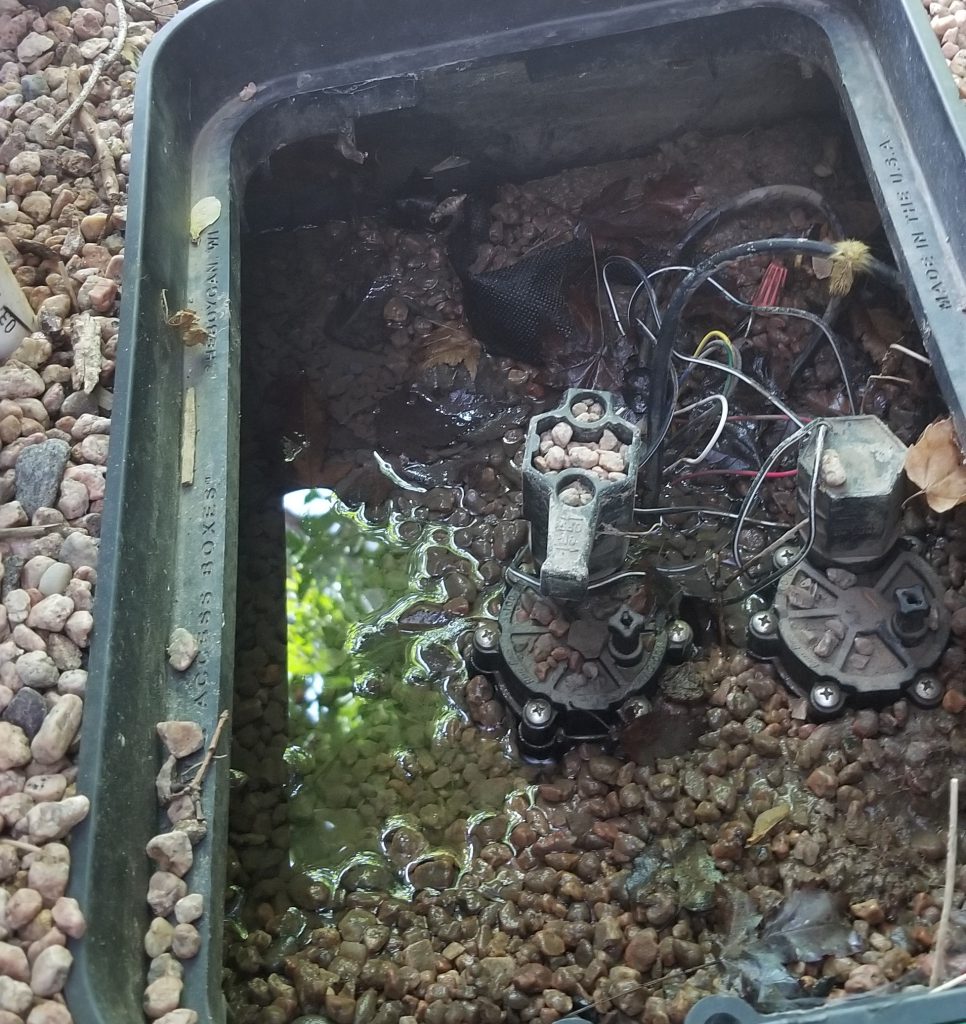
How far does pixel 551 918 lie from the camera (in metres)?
1.23

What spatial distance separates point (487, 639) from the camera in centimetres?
145

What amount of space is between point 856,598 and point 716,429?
1.16 ft

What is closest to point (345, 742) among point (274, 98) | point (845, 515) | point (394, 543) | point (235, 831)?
point (235, 831)

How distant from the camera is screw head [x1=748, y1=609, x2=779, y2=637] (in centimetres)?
139

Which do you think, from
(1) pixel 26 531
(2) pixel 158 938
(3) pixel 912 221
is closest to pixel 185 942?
(2) pixel 158 938

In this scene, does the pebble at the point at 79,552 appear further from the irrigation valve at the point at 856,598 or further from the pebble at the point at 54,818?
the irrigation valve at the point at 856,598

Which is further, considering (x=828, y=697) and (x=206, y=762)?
(x=828, y=697)

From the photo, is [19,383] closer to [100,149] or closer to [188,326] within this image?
[188,326]

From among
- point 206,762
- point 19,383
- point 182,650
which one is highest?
point 19,383

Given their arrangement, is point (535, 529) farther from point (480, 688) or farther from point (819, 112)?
point (819, 112)

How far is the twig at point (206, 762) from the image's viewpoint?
102cm

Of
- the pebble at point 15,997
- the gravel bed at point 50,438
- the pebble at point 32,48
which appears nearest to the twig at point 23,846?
the gravel bed at point 50,438

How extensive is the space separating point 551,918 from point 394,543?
0.67 meters

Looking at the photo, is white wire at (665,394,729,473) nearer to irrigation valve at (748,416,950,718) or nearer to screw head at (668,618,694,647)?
irrigation valve at (748,416,950,718)
